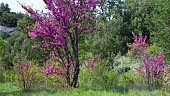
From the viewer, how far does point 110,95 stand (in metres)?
6.57

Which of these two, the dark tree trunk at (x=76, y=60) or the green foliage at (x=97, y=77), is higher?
the dark tree trunk at (x=76, y=60)

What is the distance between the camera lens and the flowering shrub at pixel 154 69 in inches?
330

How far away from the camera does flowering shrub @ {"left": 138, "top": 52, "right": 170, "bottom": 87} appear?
839 centimetres

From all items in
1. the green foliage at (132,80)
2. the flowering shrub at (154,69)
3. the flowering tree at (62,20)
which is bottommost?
the green foliage at (132,80)

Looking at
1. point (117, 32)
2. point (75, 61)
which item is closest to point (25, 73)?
point (75, 61)

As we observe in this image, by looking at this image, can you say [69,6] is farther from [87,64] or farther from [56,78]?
[87,64]

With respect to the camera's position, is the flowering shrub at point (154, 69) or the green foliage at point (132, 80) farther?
the green foliage at point (132, 80)

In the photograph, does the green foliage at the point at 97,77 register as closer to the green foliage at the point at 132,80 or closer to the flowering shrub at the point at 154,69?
the green foliage at the point at 132,80

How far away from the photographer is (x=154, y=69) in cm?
844

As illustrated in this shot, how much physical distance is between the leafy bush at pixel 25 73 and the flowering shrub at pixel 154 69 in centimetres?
476

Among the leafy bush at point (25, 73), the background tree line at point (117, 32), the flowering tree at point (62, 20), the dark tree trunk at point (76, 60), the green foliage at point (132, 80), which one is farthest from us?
the background tree line at point (117, 32)

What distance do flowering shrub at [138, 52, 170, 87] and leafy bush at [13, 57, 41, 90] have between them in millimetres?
4762

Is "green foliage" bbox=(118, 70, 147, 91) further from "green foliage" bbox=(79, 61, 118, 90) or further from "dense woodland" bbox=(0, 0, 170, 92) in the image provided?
"green foliage" bbox=(79, 61, 118, 90)

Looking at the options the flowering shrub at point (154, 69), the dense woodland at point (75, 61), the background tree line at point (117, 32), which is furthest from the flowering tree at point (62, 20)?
the flowering shrub at point (154, 69)
